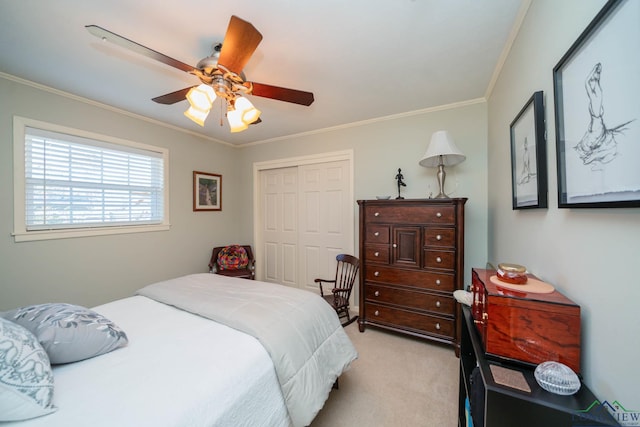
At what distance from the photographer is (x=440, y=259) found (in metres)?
2.19

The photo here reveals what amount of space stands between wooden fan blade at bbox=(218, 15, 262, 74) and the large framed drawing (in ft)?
4.18

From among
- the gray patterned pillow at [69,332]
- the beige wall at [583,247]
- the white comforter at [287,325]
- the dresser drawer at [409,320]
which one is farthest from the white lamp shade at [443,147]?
the gray patterned pillow at [69,332]

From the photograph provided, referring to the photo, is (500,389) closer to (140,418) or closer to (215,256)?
(140,418)

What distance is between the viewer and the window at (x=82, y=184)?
2.12 m

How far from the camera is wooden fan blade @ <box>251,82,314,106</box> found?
157 cm

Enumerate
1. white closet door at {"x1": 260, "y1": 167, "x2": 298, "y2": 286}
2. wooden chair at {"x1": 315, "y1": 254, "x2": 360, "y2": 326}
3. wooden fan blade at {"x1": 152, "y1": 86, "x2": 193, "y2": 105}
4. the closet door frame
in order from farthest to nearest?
white closet door at {"x1": 260, "y1": 167, "x2": 298, "y2": 286}, the closet door frame, wooden chair at {"x1": 315, "y1": 254, "x2": 360, "y2": 326}, wooden fan blade at {"x1": 152, "y1": 86, "x2": 193, "y2": 105}

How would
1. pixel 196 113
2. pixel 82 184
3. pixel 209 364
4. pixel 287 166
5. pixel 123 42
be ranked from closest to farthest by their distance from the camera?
pixel 209 364 < pixel 123 42 < pixel 196 113 < pixel 82 184 < pixel 287 166

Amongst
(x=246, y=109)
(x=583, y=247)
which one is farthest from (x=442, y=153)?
(x=246, y=109)

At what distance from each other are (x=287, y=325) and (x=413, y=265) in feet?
4.86

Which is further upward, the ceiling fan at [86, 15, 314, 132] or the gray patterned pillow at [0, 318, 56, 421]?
the ceiling fan at [86, 15, 314, 132]

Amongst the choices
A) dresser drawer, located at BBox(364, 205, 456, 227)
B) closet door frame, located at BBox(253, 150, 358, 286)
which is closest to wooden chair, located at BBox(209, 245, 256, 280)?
closet door frame, located at BBox(253, 150, 358, 286)

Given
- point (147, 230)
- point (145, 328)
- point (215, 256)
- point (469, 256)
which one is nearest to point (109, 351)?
point (145, 328)

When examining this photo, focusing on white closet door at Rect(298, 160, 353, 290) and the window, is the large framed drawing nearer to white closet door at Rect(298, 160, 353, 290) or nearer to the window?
white closet door at Rect(298, 160, 353, 290)

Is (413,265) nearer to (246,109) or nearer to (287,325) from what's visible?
(287,325)
